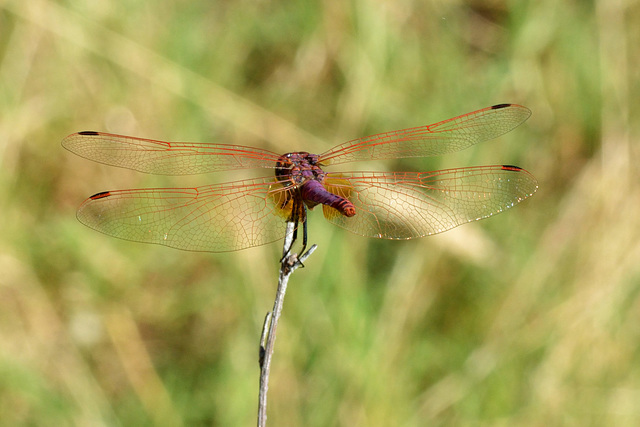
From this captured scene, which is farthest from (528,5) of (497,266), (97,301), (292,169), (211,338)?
(97,301)

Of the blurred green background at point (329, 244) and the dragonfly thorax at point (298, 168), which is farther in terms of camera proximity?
the blurred green background at point (329, 244)

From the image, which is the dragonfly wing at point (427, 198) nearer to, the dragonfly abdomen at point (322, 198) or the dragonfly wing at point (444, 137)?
the dragonfly abdomen at point (322, 198)

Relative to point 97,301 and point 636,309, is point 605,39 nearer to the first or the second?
point 636,309

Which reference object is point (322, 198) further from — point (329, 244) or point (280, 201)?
point (329, 244)

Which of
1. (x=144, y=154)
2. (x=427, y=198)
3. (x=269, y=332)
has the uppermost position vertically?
(x=144, y=154)

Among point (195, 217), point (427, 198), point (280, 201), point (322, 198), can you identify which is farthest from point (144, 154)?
point (427, 198)

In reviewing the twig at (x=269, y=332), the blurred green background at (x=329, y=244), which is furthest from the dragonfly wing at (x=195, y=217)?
the blurred green background at (x=329, y=244)

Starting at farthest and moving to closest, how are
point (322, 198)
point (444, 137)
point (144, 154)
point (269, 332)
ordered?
point (444, 137)
point (144, 154)
point (322, 198)
point (269, 332)

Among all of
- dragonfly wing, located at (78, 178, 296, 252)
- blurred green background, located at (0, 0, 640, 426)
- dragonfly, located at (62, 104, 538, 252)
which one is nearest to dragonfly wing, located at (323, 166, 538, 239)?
dragonfly, located at (62, 104, 538, 252)
